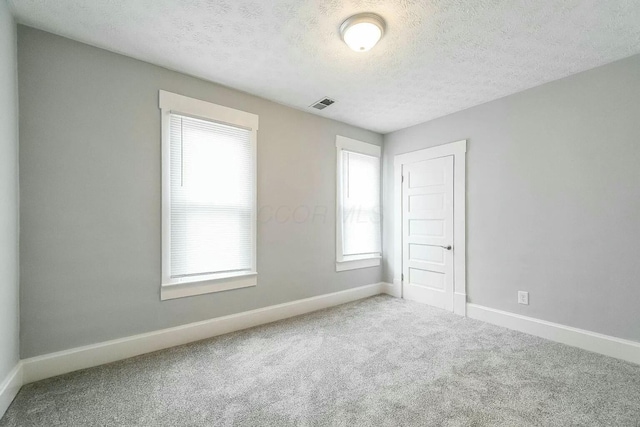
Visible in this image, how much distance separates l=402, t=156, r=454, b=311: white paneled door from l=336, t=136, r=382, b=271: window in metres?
0.47

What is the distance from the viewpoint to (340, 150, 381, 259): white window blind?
13.4 feet

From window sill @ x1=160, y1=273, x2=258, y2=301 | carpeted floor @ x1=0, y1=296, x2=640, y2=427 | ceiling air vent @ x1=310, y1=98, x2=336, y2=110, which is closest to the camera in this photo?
carpeted floor @ x1=0, y1=296, x2=640, y2=427

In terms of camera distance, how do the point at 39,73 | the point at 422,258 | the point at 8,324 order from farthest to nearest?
the point at 422,258, the point at 39,73, the point at 8,324

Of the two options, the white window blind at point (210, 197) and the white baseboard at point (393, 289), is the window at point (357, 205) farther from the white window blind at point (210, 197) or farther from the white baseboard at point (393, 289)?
the white window blind at point (210, 197)

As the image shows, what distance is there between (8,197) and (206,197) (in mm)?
1341

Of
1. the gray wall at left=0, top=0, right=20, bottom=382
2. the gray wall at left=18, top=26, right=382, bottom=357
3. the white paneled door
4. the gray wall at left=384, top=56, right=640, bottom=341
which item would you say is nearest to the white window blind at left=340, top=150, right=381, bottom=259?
the white paneled door

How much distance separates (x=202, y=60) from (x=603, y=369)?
13.9 ft

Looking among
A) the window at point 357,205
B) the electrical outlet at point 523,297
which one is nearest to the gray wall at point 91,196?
the window at point 357,205

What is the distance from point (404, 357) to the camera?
2393 millimetres

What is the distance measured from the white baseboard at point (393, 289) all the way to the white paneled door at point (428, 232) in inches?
2.9

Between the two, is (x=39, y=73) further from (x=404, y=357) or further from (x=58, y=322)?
(x=404, y=357)

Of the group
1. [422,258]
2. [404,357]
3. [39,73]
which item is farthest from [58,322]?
[422,258]

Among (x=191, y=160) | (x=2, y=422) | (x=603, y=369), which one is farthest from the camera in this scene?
(x=191, y=160)

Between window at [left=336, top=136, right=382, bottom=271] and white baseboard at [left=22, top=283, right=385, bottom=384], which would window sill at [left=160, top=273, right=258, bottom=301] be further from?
window at [left=336, top=136, right=382, bottom=271]
